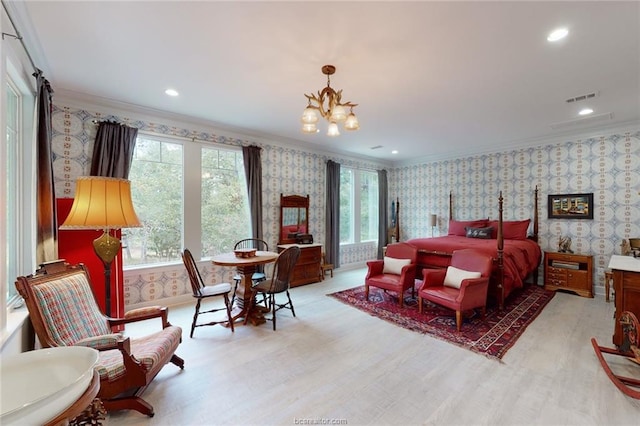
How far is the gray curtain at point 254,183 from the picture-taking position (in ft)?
15.5

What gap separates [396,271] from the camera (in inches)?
164

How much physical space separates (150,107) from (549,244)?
23.4 ft

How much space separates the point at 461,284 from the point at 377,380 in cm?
164

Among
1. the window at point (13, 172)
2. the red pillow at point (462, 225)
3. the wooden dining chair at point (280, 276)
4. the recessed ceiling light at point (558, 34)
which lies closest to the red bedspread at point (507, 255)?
the red pillow at point (462, 225)

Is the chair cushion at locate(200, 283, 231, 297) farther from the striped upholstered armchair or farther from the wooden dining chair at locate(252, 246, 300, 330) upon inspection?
the striped upholstered armchair

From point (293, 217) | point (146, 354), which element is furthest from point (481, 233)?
point (146, 354)

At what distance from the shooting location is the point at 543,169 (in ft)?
16.8

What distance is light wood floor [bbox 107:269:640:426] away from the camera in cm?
185

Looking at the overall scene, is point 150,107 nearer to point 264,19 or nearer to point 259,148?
point 259,148

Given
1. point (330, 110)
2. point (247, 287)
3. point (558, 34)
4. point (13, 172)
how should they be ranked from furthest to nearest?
point (247, 287), point (330, 110), point (13, 172), point (558, 34)

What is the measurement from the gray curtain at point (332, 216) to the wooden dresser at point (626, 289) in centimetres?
429

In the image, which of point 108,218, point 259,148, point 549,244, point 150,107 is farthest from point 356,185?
point 108,218

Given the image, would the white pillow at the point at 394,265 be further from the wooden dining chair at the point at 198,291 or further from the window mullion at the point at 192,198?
the window mullion at the point at 192,198

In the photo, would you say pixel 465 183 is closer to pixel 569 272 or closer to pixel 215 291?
pixel 569 272
